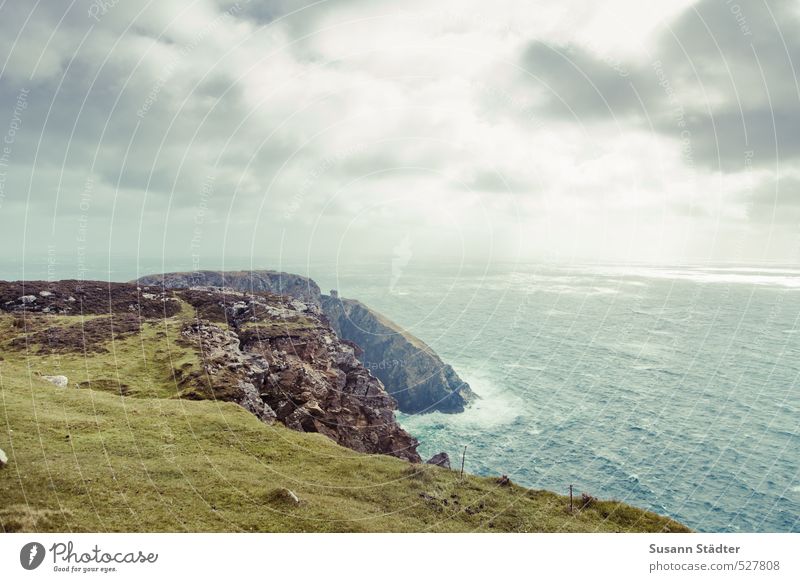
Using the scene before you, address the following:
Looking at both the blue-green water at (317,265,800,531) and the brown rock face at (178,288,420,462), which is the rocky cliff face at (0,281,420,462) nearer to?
the brown rock face at (178,288,420,462)

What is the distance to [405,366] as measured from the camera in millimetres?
146125

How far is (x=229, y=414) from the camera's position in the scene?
43.4m

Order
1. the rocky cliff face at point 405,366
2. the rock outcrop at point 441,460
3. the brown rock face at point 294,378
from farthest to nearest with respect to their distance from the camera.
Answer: the rocky cliff face at point 405,366, the rock outcrop at point 441,460, the brown rock face at point 294,378

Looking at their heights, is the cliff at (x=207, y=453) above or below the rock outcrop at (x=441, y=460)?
above

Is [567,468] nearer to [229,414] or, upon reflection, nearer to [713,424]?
[713,424]

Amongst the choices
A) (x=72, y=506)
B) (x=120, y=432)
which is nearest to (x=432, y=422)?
(x=120, y=432)

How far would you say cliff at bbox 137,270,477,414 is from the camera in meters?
135

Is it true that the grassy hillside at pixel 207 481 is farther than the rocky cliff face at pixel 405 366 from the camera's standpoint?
No

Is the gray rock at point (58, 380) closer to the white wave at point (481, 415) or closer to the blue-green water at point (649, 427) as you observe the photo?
the blue-green water at point (649, 427)

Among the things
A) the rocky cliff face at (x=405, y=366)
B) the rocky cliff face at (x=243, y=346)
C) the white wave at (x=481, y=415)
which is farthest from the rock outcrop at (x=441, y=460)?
the rocky cliff face at (x=405, y=366)

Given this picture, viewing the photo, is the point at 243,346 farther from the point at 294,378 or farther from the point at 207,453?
the point at 207,453

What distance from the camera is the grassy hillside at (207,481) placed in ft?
80.8

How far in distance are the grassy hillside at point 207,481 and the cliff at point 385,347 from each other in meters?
66.9
